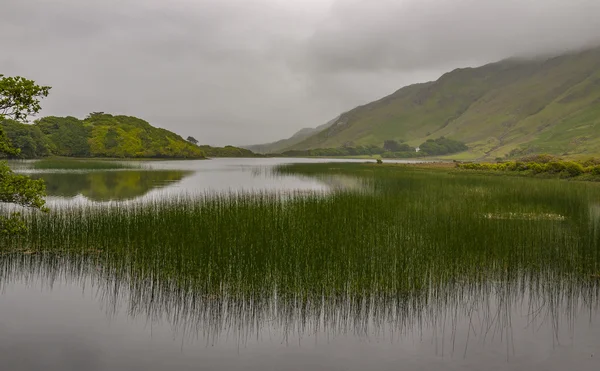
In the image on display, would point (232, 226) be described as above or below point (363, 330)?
above

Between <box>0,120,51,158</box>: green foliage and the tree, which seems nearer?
the tree

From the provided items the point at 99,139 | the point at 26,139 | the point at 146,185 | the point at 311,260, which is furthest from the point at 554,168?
the point at 99,139

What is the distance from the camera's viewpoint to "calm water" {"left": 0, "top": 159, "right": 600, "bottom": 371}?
26.3 ft

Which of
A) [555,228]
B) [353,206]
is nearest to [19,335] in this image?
[353,206]

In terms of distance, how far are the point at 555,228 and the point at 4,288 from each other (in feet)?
70.1

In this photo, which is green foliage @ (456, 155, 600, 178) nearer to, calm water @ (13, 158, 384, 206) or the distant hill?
calm water @ (13, 158, 384, 206)

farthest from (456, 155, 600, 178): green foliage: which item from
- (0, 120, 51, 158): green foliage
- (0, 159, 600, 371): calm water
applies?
(0, 120, 51, 158): green foliage

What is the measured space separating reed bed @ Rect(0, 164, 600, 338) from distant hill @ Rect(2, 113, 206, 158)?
9028 cm

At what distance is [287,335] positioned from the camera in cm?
891

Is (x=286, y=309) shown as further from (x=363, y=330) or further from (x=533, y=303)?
(x=533, y=303)

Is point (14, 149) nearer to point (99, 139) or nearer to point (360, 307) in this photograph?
point (360, 307)

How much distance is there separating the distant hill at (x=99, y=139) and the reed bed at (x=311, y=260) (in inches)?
3554

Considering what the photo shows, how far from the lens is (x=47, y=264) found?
44.4 feet

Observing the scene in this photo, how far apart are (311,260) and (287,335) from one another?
4226 millimetres
